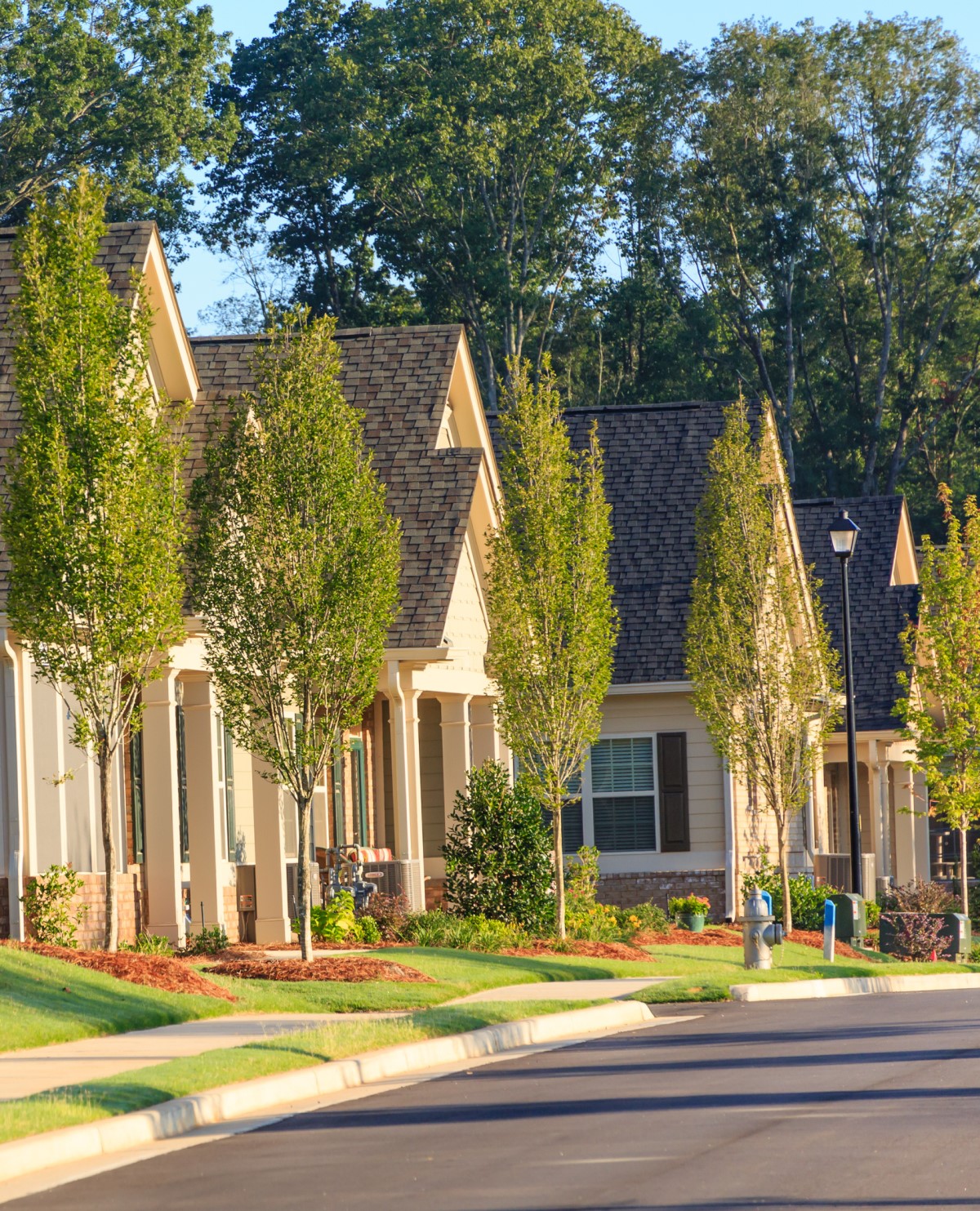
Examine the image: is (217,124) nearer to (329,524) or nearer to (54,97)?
(54,97)

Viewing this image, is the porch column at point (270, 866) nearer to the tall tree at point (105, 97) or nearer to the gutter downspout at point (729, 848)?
the gutter downspout at point (729, 848)

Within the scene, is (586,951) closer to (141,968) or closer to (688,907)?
(688,907)

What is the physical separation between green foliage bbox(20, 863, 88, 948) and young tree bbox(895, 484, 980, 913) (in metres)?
19.0

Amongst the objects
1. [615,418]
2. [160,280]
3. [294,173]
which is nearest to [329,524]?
[160,280]

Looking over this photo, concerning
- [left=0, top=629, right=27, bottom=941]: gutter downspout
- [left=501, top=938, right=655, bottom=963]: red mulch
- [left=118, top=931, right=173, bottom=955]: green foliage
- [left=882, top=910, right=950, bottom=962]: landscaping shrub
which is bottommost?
[left=882, top=910, right=950, bottom=962]: landscaping shrub

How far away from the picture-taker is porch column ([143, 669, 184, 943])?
20.4m

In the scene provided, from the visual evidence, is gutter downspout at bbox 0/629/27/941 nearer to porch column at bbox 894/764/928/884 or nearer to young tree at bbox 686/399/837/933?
young tree at bbox 686/399/837/933

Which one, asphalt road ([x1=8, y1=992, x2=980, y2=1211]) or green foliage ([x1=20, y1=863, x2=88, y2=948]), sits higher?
green foliage ([x1=20, y1=863, x2=88, y2=948])

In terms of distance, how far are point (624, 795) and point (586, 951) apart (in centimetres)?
764

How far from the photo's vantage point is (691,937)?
26.9m

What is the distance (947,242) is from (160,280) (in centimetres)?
3825

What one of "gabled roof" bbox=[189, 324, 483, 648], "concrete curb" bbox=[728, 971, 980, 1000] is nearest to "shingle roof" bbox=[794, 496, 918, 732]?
"concrete curb" bbox=[728, 971, 980, 1000]

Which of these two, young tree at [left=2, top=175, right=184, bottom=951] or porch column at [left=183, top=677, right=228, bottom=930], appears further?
porch column at [left=183, top=677, right=228, bottom=930]

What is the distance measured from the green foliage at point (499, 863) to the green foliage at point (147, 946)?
5.36 m
